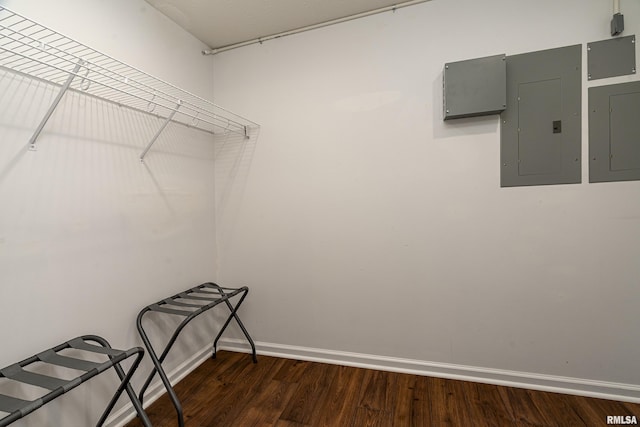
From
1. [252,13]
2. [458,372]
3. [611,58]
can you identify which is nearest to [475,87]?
[611,58]

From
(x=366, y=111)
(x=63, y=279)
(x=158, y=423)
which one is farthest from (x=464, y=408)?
(x=63, y=279)

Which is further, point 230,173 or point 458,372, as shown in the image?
point 230,173

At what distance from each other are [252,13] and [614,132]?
2.39 m

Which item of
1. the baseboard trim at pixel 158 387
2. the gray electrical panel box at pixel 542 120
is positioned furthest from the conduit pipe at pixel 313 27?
the baseboard trim at pixel 158 387

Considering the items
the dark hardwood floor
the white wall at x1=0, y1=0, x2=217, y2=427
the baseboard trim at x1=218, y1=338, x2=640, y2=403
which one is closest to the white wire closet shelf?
the white wall at x1=0, y1=0, x2=217, y2=427

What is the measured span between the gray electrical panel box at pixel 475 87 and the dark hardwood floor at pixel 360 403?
5.83ft

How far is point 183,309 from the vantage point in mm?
1925

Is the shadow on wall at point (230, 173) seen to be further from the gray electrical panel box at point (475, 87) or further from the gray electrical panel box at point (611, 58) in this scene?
the gray electrical panel box at point (611, 58)

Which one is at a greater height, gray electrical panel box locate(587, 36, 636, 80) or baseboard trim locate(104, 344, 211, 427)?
gray electrical panel box locate(587, 36, 636, 80)

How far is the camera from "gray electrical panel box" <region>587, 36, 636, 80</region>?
1616mm

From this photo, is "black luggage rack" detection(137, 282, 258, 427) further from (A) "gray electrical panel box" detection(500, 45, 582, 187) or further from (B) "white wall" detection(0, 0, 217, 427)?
(A) "gray electrical panel box" detection(500, 45, 582, 187)

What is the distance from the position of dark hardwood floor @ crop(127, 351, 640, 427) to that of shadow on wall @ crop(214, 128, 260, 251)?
1.13m

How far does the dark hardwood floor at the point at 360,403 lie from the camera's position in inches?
62.8

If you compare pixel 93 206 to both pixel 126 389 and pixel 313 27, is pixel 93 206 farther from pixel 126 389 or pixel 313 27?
pixel 313 27
